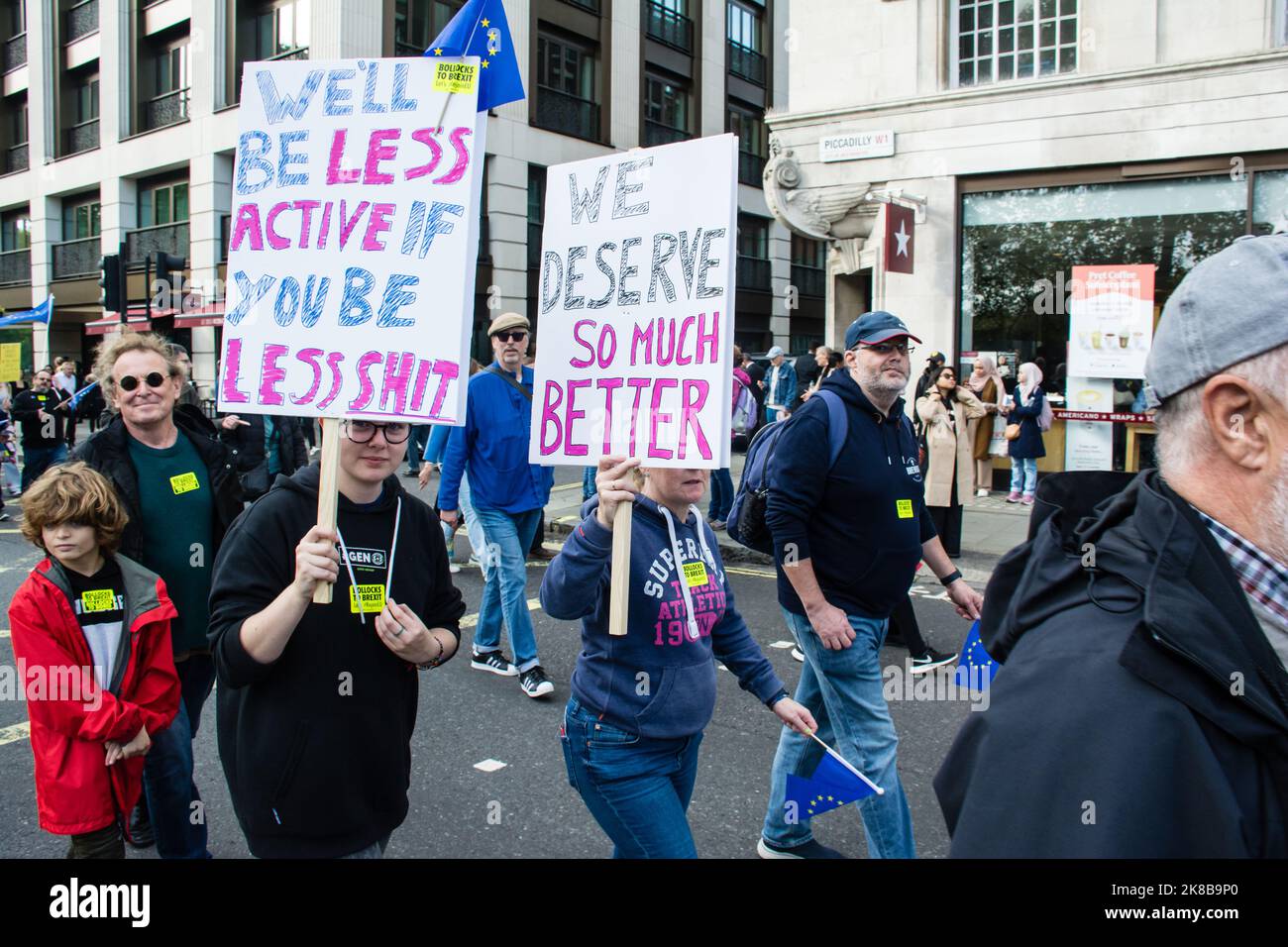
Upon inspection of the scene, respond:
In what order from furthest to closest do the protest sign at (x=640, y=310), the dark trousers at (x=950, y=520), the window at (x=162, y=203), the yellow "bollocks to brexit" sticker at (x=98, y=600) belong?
the window at (x=162, y=203), the dark trousers at (x=950, y=520), the yellow "bollocks to brexit" sticker at (x=98, y=600), the protest sign at (x=640, y=310)

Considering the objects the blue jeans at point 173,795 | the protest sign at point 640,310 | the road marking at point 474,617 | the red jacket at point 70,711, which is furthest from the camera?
the road marking at point 474,617

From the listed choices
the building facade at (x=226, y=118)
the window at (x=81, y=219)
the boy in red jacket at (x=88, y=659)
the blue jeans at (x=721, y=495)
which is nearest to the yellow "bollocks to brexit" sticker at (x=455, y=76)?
the boy in red jacket at (x=88, y=659)

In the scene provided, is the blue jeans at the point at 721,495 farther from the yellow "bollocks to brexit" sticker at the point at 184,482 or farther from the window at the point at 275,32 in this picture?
the window at the point at 275,32

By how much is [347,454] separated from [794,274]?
108 feet

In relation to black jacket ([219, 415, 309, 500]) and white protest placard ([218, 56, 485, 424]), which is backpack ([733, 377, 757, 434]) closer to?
black jacket ([219, 415, 309, 500])

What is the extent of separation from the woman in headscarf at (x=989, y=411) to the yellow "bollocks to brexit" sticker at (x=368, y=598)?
1071 cm

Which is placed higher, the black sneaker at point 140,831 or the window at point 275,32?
the window at point 275,32

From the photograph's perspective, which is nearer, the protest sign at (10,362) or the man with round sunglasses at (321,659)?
the man with round sunglasses at (321,659)

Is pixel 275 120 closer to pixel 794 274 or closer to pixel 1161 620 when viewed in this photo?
pixel 1161 620

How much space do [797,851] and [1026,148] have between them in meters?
11.3

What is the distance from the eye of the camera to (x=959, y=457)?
841cm

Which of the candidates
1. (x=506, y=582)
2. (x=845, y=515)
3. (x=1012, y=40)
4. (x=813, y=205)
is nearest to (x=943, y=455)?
(x=506, y=582)

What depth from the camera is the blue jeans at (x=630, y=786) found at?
2752mm
